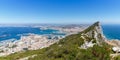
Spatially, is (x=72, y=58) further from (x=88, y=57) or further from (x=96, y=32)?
(x=96, y=32)

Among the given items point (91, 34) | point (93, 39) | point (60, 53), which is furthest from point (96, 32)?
point (60, 53)

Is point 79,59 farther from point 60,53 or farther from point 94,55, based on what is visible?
point 60,53

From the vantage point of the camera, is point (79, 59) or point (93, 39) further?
point (93, 39)

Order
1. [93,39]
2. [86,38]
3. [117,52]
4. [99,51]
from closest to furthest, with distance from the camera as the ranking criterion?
[99,51], [117,52], [93,39], [86,38]

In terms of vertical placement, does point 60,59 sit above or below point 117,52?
below

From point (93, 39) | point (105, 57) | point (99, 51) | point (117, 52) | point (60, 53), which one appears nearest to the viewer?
point (105, 57)

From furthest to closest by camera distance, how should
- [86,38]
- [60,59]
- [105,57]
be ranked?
[86,38] → [60,59] → [105,57]

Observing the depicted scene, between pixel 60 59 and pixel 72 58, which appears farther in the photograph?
pixel 60 59

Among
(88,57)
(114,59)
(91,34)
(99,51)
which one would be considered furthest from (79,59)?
(91,34)

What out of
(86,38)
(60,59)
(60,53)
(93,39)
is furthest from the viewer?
(86,38)
